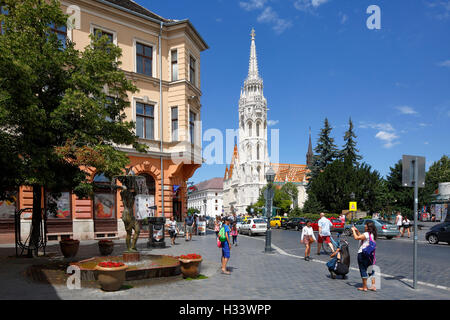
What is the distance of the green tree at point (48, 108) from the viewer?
1072cm

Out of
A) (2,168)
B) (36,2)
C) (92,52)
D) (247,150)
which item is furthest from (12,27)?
(247,150)

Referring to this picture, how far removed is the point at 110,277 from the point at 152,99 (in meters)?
18.1

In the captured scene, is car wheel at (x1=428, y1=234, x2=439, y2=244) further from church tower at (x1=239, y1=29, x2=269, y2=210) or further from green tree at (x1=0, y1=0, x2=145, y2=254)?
church tower at (x1=239, y1=29, x2=269, y2=210)

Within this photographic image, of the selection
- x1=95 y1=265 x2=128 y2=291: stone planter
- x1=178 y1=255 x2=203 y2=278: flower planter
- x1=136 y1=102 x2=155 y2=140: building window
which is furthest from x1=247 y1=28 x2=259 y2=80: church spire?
x1=95 y1=265 x2=128 y2=291: stone planter

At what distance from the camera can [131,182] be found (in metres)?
11.5

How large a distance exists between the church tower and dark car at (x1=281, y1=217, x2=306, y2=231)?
77533 mm

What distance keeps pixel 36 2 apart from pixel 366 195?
5010 cm

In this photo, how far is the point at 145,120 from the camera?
24172 millimetres

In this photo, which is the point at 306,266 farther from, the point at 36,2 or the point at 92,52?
the point at 36,2

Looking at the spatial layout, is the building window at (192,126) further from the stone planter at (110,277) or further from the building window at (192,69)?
the stone planter at (110,277)

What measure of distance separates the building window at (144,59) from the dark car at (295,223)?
23188 mm

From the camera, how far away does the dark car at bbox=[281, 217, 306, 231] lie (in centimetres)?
3794

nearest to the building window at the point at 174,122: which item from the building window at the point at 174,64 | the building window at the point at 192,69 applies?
the building window at the point at 174,64
